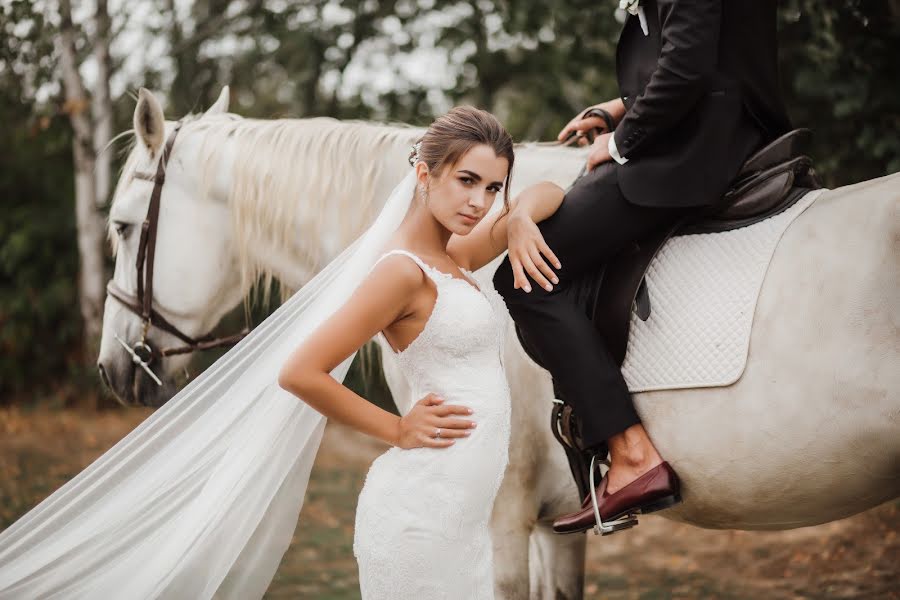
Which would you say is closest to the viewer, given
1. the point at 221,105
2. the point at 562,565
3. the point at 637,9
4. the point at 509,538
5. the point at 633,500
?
the point at 633,500

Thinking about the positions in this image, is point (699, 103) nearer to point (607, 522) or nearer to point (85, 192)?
point (607, 522)

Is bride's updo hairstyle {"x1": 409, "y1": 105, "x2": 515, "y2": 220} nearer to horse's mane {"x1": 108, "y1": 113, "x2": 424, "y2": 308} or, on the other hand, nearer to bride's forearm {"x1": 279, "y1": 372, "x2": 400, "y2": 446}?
bride's forearm {"x1": 279, "y1": 372, "x2": 400, "y2": 446}

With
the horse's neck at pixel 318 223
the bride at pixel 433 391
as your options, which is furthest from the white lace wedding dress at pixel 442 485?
the horse's neck at pixel 318 223

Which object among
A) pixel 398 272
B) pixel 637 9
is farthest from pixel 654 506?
pixel 637 9

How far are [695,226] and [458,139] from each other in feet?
2.93

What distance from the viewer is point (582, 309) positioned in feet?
8.81

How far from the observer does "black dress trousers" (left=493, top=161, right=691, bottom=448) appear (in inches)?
101

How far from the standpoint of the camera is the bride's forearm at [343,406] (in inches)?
86.8

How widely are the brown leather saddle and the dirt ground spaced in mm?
3311

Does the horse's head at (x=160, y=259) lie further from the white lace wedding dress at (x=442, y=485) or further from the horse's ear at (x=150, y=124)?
the white lace wedding dress at (x=442, y=485)

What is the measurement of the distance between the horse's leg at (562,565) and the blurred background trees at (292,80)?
2930 mm

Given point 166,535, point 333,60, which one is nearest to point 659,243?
point 166,535

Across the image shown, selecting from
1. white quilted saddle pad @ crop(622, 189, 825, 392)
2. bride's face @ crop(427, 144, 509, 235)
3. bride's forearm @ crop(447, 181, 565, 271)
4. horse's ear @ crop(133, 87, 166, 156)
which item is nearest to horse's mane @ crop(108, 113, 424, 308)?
horse's ear @ crop(133, 87, 166, 156)

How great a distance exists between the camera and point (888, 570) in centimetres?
549
